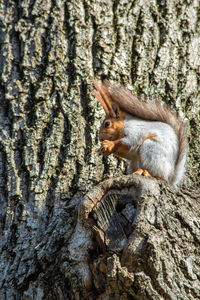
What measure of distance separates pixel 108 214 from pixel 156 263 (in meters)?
0.24

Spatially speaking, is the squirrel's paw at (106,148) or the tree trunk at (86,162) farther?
the squirrel's paw at (106,148)

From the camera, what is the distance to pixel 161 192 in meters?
1.38

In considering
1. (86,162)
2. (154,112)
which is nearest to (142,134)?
(154,112)

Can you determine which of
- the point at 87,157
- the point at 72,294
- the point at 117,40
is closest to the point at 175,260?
the point at 72,294

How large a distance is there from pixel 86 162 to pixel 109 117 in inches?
9.8

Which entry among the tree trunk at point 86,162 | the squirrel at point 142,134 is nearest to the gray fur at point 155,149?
the squirrel at point 142,134

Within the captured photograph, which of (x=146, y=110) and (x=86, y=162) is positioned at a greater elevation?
(x=146, y=110)

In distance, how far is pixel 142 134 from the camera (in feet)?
5.74

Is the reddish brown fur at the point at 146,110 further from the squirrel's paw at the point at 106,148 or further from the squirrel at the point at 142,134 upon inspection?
the squirrel's paw at the point at 106,148

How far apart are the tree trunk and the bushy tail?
11 cm

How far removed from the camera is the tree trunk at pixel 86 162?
127 centimetres

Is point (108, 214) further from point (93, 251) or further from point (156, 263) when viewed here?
point (156, 263)

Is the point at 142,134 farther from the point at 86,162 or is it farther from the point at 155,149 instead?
the point at 86,162

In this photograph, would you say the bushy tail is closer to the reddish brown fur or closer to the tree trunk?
the reddish brown fur
